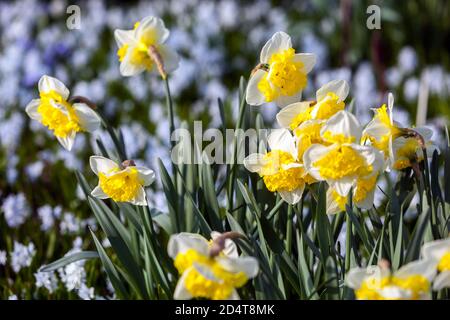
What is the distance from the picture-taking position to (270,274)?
1.58m

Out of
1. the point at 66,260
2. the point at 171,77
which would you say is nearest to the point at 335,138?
the point at 66,260

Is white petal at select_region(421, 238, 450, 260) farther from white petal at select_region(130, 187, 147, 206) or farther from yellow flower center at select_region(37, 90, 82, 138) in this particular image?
yellow flower center at select_region(37, 90, 82, 138)

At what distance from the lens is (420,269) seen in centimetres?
131

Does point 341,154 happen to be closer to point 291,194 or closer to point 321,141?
point 321,141

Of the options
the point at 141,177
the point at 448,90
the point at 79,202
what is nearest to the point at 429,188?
the point at 141,177

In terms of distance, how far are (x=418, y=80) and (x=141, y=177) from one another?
2.54m

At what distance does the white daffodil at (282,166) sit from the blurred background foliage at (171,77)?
1.04 m

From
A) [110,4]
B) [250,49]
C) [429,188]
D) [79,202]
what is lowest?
[79,202]

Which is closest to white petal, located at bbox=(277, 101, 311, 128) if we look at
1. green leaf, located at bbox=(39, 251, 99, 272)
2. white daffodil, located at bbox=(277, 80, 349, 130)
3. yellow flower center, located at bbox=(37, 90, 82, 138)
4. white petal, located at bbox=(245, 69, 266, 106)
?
white daffodil, located at bbox=(277, 80, 349, 130)

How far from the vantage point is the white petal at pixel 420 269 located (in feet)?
4.27

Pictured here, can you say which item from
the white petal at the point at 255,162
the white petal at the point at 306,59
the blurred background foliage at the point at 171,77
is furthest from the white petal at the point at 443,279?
the blurred background foliage at the point at 171,77

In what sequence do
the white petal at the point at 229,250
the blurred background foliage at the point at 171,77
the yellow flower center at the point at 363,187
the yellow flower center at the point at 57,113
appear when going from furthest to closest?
the blurred background foliage at the point at 171,77 → the yellow flower center at the point at 57,113 → the yellow flower center at the point at 363,187 → the white petal at the point at 229,250

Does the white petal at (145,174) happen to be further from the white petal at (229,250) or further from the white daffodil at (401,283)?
the white daffodil at (401,283)

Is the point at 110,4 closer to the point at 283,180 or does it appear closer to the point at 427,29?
the point at 427,29
